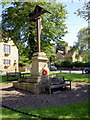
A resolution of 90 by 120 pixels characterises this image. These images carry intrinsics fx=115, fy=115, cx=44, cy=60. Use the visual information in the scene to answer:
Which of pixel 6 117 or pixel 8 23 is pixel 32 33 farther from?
pixel 6 117

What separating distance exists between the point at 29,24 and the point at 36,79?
9.70m

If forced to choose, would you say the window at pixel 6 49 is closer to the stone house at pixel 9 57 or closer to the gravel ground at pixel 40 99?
the stone house at pixel 9 57

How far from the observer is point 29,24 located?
49.2ft

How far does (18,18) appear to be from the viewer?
48.2 feet

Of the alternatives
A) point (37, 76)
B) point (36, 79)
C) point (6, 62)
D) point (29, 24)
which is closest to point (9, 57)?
point (6, 62)

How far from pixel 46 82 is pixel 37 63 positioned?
155cm

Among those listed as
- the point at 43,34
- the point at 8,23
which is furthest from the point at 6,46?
the point at 43,34

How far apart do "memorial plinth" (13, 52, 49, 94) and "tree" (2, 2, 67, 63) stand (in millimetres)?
7882

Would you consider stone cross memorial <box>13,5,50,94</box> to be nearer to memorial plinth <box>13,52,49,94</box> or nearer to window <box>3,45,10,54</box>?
memorial plinth <box>13,52,49,94</box>

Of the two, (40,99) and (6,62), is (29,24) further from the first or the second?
(6,62)

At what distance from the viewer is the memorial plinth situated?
7.04m

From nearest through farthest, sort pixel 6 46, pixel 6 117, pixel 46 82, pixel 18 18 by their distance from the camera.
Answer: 1. pixel 6 117
2. pixel 46 82
3. pixel 18 18
4. pixel 6 46

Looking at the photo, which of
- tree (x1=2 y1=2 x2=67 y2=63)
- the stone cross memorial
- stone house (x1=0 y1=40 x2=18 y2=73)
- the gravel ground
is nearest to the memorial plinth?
the stone cross memorial

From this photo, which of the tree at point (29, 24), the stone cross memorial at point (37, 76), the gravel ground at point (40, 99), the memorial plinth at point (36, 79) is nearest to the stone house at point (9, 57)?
the tree at point (29, 24)
